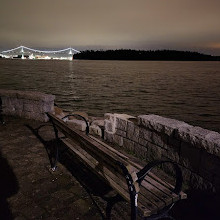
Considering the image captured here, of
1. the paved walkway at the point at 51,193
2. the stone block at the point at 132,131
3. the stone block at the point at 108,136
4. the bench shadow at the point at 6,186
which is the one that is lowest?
the paved walkway at the point at 51,193

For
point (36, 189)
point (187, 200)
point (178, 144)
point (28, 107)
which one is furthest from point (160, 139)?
point (28, 107)

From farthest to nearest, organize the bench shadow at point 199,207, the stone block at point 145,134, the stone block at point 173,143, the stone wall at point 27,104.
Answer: the stone wall at point 27,104
the stone block at point 145,134
the stone block at point 173,143
the bench shadow at point 199,207

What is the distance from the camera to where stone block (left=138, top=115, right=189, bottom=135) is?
3.92m

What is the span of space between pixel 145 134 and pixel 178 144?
2.57 feet

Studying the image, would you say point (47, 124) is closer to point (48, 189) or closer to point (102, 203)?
point (48, 189)

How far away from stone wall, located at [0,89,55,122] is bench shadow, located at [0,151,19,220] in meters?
2.64

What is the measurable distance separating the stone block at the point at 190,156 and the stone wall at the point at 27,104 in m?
4.30

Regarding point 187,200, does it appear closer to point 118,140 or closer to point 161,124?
point 161,124

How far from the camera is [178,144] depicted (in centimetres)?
390

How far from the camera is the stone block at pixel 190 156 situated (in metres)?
3.59

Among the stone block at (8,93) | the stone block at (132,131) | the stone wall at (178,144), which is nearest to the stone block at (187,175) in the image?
the stone wall at (178,144)

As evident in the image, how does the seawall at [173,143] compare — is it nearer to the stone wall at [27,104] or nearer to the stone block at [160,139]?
the stone block at [160,139]

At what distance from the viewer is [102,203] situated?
3.30m

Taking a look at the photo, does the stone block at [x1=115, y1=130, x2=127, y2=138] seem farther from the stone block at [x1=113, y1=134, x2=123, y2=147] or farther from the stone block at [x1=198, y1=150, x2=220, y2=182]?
the stone block at [x1=198, y1=150, x2=220, y2=182]
